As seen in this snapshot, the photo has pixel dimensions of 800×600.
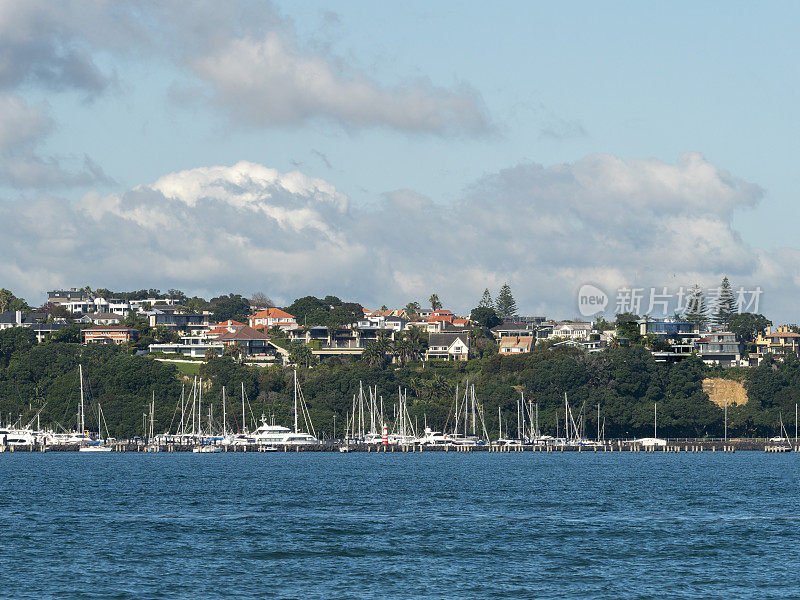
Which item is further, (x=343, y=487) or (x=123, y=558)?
(x=343, y=487)

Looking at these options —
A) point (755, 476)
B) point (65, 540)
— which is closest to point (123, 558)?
point (65, 540)

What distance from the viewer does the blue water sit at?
58906 mm

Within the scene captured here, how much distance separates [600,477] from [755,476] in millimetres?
18445

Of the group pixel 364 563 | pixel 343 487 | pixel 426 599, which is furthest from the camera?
pixel 343 487

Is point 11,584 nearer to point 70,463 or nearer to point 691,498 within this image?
point 691,498

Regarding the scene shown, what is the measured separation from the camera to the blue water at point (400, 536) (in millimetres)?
58906

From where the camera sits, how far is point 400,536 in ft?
249

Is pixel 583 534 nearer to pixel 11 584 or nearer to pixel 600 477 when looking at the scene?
pixel 11 584

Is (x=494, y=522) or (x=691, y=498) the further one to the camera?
(x=691, y=498)

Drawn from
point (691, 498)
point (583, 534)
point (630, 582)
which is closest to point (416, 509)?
point (583, 534)

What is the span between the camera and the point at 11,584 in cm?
5850

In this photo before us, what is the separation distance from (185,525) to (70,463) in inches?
3657

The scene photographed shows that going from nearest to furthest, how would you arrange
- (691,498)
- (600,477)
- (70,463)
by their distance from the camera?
1. (691,498)
2. (600,477)
3. (70,463)

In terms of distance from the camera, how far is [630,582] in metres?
59.5
